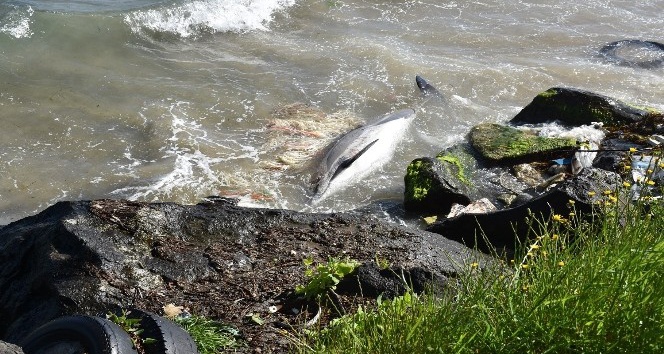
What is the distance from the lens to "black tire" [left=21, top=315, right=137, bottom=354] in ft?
13.3

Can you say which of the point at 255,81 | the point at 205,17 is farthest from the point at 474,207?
the point at 205,17

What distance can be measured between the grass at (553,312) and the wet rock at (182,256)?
99 centimetres

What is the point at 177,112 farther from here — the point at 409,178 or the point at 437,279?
the point at 437,279

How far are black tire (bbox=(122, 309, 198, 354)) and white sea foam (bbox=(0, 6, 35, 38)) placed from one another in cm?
1115

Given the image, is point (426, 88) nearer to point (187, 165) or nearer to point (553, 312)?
point (187, 165)

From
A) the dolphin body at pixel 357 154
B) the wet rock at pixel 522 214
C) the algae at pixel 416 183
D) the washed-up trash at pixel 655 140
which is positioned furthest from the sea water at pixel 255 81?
the washed-up trash at pixel 655 140

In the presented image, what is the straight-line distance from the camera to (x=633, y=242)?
12.5 feet

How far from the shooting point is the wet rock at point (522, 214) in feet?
23.4

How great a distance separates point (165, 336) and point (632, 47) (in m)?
14.1

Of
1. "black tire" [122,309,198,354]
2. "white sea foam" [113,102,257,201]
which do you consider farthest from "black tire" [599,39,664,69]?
"black tire" [122,309,198,354]

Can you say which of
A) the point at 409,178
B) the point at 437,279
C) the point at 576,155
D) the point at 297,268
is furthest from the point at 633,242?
the point at 576,155

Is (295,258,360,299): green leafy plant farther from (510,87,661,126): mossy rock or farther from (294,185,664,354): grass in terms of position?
(510,87,661,126): mossy rock

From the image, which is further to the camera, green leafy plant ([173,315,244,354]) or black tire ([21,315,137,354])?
green leafy plant ([173,315,244,354])

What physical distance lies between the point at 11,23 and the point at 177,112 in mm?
4823
